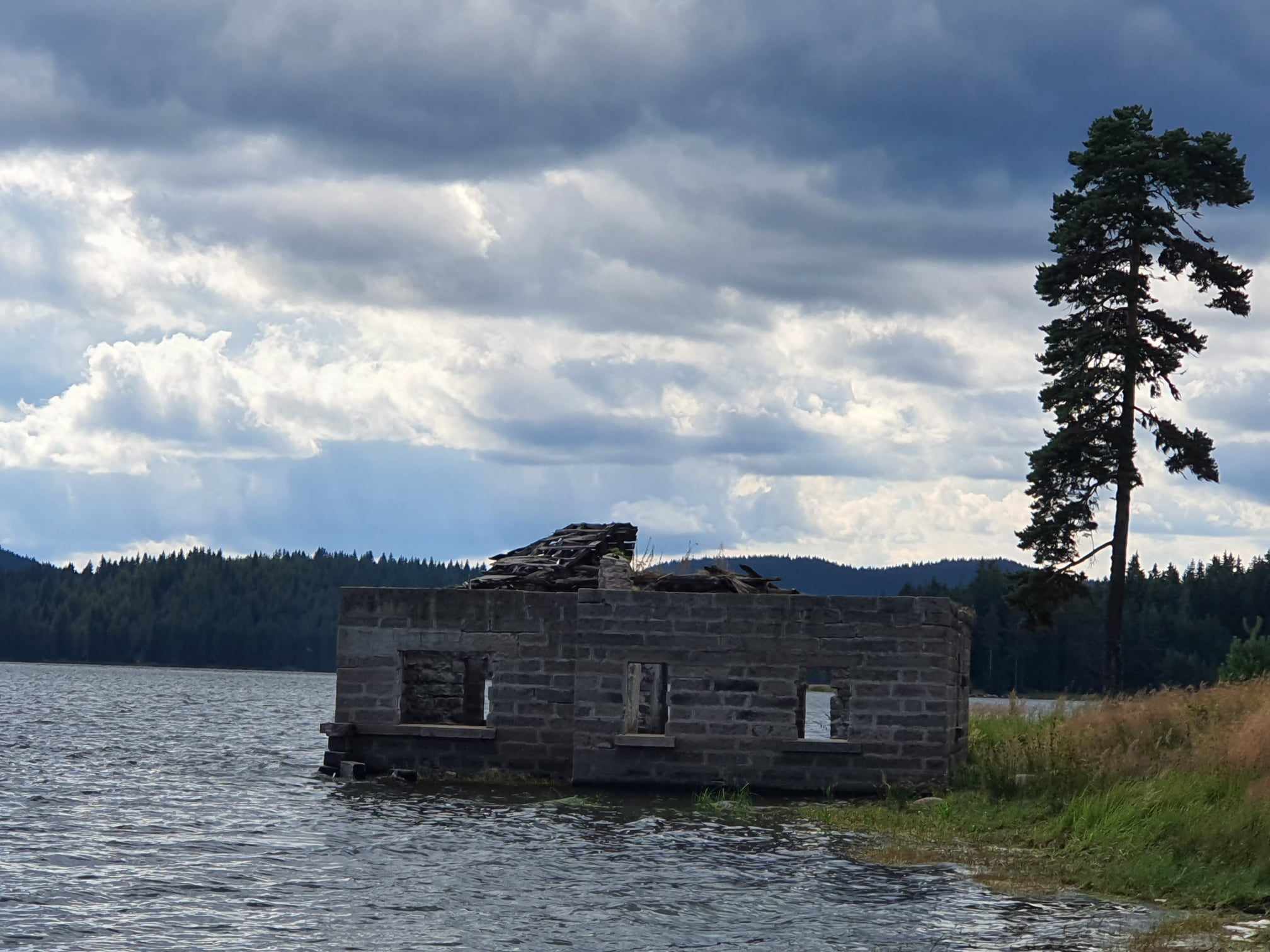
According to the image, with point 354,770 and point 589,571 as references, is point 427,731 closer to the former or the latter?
point 354,770

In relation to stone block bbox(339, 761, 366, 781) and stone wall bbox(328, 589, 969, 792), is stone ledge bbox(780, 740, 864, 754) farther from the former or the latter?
stone block bbox(339, 761, 366, 781)

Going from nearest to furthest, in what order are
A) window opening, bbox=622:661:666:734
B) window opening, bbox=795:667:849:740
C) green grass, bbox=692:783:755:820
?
green grass, bbox=692:783:755:820
window opening, bbox=795:667:849:740
window opening, bbox=622:661:666:734

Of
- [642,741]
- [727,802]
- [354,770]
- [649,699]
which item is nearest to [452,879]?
[727,802]

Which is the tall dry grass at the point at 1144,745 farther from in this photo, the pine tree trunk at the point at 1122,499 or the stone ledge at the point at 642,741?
the pine tree trunk at the point at 1122,499

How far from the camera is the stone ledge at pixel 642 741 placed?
2442cm

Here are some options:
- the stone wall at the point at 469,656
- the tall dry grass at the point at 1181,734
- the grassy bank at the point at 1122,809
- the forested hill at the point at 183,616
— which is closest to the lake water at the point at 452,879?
the stone wall at the point at 469,656

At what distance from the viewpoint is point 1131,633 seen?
105 m

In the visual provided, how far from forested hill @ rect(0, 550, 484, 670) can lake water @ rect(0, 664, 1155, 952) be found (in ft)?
453

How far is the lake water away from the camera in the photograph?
14.4 meters

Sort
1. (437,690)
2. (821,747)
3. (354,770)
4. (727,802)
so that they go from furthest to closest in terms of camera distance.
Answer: (437,690) → (354,770) → (821,747) → (727,802)

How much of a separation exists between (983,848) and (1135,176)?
22.9 metres

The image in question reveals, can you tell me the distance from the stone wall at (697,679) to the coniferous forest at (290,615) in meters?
83.4

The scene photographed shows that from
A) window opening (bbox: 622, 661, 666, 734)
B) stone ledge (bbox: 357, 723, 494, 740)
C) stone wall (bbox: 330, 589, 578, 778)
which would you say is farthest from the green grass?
stone ledge (bbox: 357, 723, 494, 740)

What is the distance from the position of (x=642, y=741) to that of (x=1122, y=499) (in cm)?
1718
